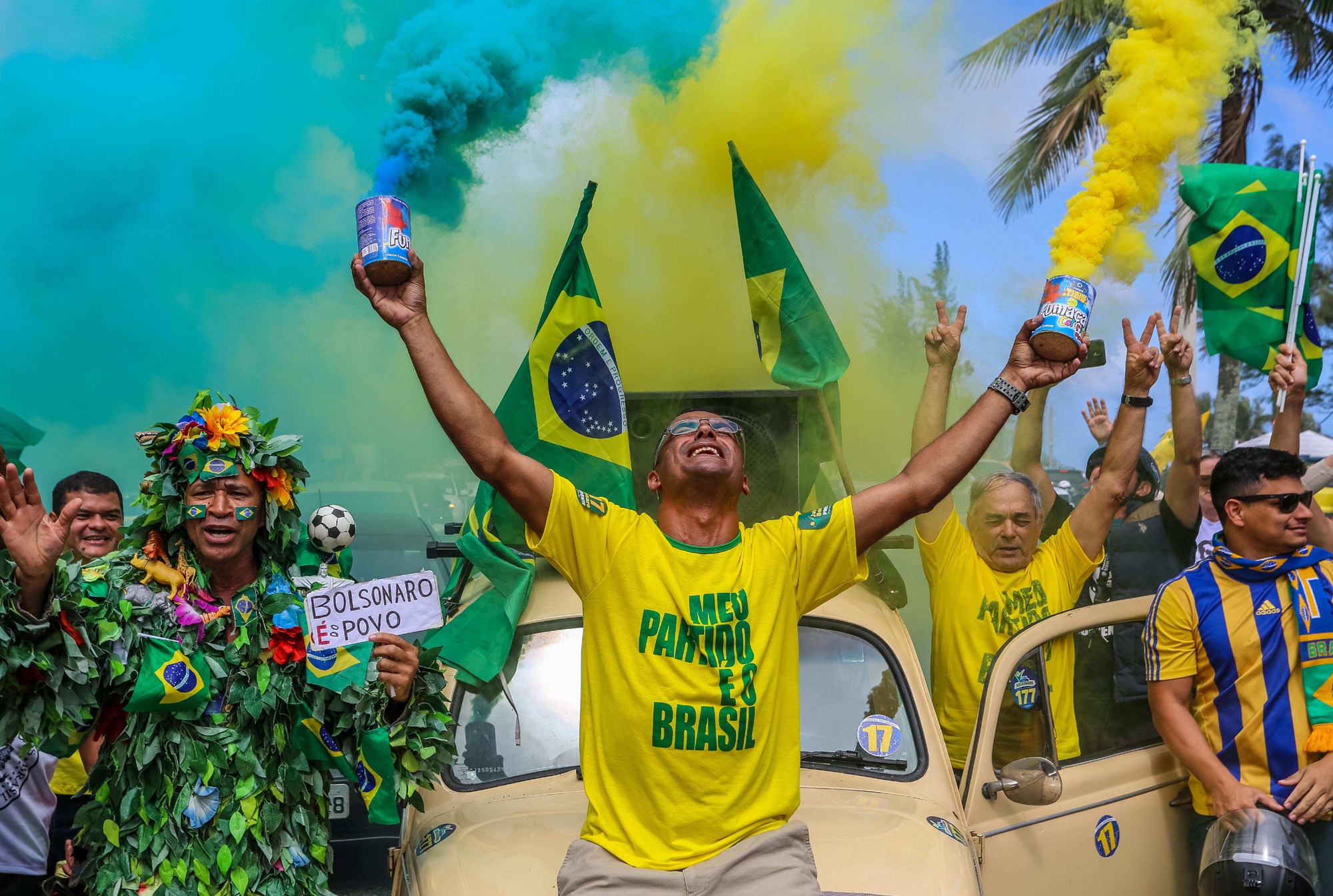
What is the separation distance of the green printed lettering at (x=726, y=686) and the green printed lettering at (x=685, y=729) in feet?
0.28

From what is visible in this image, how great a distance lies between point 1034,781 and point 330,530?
2.26 meters

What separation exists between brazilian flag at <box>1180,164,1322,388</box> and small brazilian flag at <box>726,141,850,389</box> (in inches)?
70.2

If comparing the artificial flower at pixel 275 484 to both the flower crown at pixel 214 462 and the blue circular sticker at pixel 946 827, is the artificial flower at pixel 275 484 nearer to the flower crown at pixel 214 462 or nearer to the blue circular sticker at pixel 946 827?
the flower crown at pixel 214 462

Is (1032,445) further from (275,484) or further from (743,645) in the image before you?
(275,484)

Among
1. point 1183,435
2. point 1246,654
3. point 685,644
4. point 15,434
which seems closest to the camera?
point 685,644

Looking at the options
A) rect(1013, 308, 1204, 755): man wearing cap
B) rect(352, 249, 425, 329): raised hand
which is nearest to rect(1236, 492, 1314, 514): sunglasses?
rect(1013, 308, 1204, 755): man wearing cap

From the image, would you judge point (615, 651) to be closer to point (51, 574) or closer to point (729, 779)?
point (729, 779)

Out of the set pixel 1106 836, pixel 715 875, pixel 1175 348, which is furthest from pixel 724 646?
pixel 1175 348

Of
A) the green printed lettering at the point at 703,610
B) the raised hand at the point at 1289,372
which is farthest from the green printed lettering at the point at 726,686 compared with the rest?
the raised hand at the point at 1289,372

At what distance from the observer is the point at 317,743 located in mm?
3252

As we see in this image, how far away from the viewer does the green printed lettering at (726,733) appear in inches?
109

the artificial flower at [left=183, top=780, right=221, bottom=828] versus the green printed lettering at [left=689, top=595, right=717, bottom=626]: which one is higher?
the green printed lettering at [left=689, top=595, right=717, bottom=626]

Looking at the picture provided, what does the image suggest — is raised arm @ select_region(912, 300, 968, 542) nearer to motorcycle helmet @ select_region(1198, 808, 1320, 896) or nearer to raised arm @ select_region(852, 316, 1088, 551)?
raised arm @ select_region(852, 316, 1088, 551)

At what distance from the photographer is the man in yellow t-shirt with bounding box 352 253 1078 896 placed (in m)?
2.76
